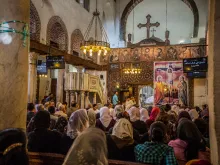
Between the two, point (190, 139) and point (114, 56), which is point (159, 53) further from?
point (190, 139)

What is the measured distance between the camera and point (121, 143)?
3959 mm

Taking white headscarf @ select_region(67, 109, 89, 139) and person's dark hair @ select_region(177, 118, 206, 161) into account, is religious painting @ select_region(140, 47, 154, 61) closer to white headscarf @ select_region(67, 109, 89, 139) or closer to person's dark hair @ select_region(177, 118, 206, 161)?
white headscarf @ select_region(67, 109, 89, 139)

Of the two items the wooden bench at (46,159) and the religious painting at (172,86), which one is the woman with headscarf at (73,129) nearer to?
the wooden bench at (46,159)

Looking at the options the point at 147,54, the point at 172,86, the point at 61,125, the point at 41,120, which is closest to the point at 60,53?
the point at 147,54

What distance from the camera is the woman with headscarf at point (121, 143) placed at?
12.2ft

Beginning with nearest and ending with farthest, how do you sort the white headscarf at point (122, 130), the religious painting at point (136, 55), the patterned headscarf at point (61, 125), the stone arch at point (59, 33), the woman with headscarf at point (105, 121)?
the white headscarf at point (122, 130), the patterned headscarf at point (61, 125), the woman with headscarf at point (105, 121), the stone arch at point (59, 33), the religious painting at point (136, 55)

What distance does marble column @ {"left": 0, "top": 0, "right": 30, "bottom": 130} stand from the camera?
2445mm

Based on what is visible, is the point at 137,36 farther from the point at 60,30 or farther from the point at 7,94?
the point at 7,94

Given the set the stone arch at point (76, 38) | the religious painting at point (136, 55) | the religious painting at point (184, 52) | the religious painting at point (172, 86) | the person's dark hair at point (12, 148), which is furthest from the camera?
the religious painting at point (136, 55)

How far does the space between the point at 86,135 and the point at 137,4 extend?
75.8ft

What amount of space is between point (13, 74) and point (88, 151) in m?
1.55

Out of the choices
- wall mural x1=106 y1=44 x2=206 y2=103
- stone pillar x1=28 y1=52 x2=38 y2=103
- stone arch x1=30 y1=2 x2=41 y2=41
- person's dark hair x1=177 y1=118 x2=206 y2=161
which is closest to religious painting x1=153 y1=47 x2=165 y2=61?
wall mural x1=106 y1=44 x2=206 y2=103

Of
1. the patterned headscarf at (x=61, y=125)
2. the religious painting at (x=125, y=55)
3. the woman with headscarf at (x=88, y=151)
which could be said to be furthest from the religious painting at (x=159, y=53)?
the woman with headscarf at (x=88, y=151)

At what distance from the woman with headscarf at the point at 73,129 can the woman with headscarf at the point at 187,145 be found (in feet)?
4.68
